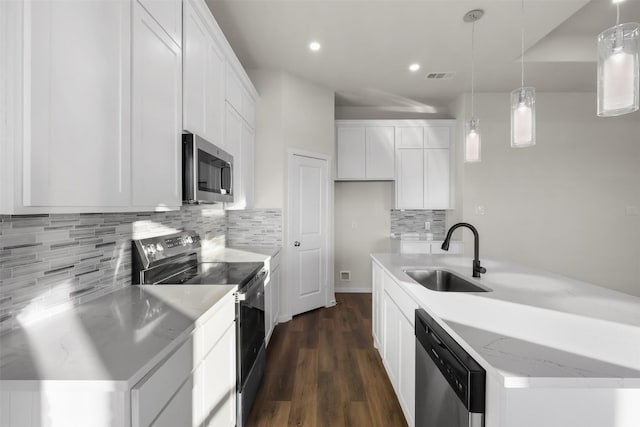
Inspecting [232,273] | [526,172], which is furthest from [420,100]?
[232,273]

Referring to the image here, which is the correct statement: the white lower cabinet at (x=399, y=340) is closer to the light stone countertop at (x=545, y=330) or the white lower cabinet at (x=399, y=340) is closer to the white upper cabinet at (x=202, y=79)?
the light stone countertop at (x=545, y=330)

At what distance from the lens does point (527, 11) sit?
2.41m

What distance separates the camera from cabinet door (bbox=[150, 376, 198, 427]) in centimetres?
91

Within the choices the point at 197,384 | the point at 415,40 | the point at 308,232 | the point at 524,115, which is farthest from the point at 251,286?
the point at 415,40

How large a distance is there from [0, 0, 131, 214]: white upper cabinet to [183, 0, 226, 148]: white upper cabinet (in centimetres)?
51

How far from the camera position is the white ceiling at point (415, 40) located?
2.39 m

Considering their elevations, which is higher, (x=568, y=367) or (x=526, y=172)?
(x=526, y=172)

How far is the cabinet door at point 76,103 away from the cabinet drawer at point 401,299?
1.41m

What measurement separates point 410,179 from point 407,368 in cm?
316

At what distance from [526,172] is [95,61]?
15.7 feet

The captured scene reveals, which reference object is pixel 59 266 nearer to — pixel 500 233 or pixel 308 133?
pixel 308 133

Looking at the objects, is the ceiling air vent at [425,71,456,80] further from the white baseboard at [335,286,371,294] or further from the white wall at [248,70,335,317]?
the white baseboard at [335,286,371,294]

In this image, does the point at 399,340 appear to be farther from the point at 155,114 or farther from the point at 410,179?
the point at 410,179

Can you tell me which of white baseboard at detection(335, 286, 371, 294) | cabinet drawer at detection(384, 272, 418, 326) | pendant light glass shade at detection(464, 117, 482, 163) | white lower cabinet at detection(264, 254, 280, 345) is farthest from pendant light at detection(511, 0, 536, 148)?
white baseboard at detection(335, 286, 371, 294)
